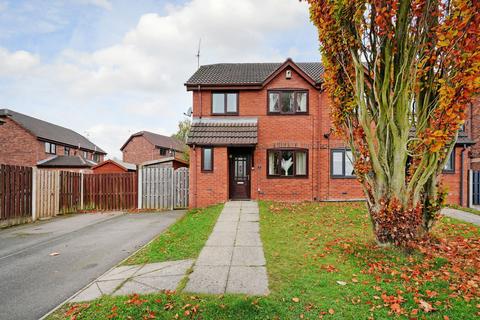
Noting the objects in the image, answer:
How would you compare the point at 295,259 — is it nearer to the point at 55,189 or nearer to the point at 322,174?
the point at 322,174

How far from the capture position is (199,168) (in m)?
12.1

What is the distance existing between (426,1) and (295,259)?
18.6 ft

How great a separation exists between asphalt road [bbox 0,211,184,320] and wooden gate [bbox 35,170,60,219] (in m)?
0.83

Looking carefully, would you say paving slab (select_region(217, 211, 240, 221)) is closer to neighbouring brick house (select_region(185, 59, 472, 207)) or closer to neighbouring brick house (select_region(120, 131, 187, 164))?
neighbouring brick house (select_region(185, 59, 472, 207))

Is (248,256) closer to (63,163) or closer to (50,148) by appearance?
(63,163)

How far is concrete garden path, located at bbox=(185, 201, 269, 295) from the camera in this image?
368 cm

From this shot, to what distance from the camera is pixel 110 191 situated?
13.0 m

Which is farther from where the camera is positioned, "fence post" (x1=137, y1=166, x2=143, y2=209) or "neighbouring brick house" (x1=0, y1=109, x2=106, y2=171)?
"neighbouring brick house" (x1=0, y1=109, x2=106, y2=171)

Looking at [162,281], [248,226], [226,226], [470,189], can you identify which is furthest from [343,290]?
[470,189]

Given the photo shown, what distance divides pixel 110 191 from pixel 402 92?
44.6 ft

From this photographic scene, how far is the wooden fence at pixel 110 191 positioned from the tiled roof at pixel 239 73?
638 cm

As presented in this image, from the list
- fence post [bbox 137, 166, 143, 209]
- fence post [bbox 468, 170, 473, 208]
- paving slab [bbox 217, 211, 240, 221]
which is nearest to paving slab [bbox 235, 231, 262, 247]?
paving slab [bbox 217, 211, 240, 221]

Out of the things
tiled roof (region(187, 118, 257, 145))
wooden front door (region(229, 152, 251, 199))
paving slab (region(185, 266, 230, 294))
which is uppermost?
tiled roof (region(187, 118, 257, 145))

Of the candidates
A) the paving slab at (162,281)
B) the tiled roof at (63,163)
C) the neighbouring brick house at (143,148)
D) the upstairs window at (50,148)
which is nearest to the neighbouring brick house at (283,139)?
the paving slab at (162,281)
